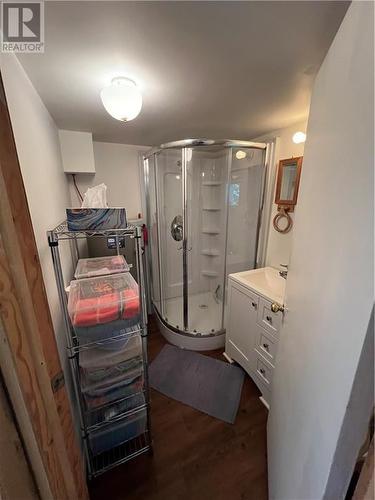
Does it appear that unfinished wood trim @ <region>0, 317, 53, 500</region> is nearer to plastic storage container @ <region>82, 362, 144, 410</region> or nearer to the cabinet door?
plastic storage container @ <region>82, 362, 144, 410</region>

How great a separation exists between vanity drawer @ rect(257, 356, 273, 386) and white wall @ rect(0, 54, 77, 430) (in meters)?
1.34

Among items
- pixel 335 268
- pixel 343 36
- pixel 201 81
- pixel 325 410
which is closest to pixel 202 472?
pixel 325 410

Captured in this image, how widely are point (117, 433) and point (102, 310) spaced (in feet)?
2.78

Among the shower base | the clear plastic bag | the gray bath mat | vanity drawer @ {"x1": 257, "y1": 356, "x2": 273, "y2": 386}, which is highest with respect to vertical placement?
the clear plastic bag

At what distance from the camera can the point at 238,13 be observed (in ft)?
2.12

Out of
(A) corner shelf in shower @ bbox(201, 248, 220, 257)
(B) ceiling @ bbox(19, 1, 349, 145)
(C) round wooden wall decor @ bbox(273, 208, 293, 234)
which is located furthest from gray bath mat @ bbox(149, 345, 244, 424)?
(B) ceiling @ bbox(19, 1, 349, 145)

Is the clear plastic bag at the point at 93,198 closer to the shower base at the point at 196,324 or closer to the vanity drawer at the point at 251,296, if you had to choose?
the vanity drawer at the point at 251,296

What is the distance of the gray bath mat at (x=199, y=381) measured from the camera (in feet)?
5.03

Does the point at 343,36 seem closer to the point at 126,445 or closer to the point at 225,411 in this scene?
the point at 225,411

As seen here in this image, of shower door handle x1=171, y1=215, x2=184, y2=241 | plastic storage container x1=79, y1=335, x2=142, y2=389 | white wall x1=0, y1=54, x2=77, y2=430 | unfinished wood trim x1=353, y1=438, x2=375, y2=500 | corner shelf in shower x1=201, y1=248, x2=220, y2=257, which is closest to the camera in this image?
unfinished wood trim x1=353, y1=438, x2=375, y2=500

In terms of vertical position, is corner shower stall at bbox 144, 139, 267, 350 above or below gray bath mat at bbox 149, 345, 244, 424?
above

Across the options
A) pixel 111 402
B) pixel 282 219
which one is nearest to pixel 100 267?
pixel 111 402

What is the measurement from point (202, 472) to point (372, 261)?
1.53 m

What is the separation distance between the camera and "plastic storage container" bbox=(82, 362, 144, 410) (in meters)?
1.07
